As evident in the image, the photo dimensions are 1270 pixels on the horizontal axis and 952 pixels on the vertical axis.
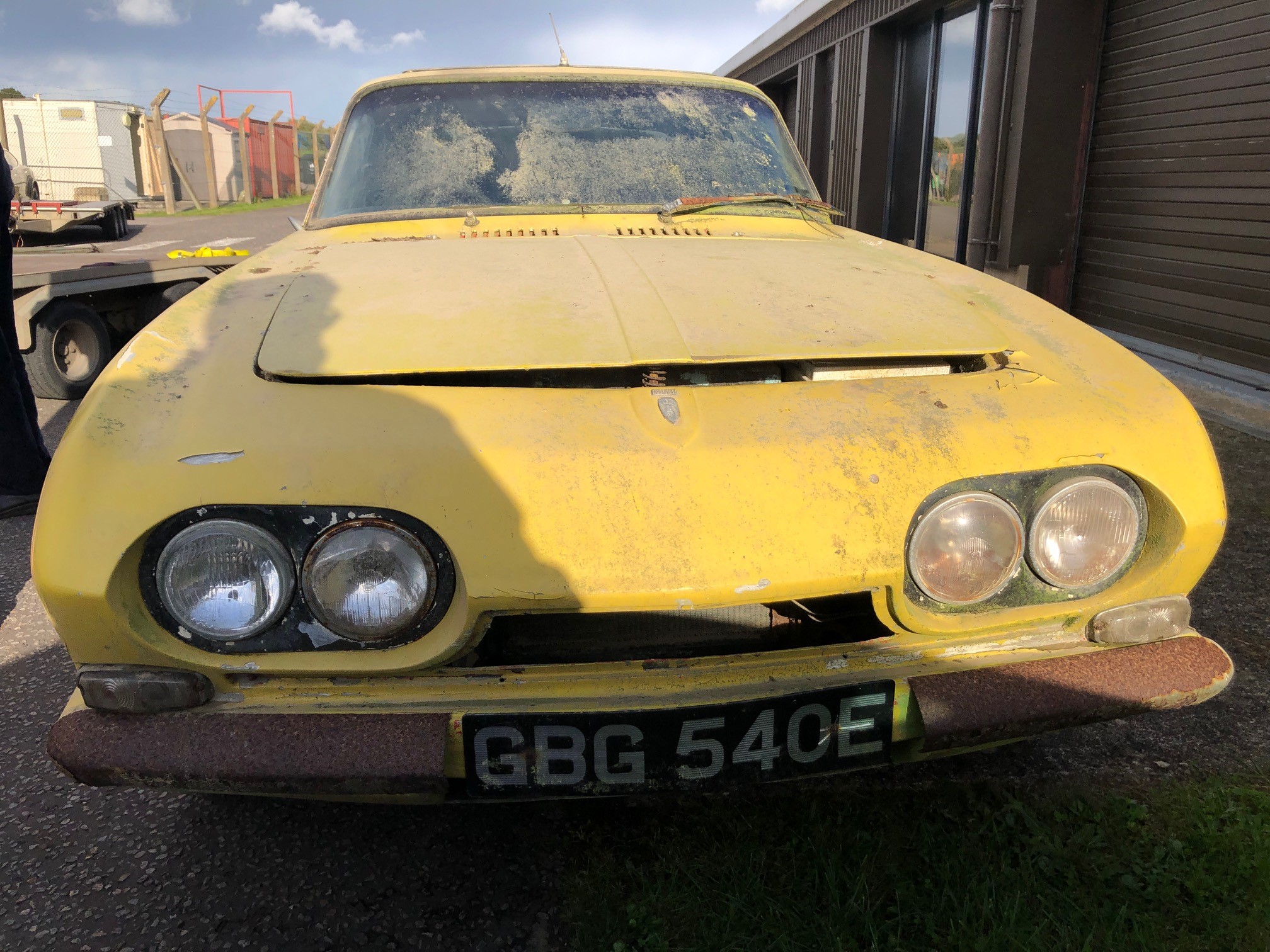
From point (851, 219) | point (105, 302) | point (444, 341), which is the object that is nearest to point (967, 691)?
point (444, 341)

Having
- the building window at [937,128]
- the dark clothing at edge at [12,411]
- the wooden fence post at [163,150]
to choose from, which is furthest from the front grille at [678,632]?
the wooden fence post at [163,150]

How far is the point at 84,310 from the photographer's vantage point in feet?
18.0

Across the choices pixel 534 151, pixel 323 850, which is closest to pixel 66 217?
pixel 534 151

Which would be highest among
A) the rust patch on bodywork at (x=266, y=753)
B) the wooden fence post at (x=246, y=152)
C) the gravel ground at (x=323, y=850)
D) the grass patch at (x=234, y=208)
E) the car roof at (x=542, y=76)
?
the wooden fence post at (x=246, y=152)

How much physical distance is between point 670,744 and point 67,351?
567cm

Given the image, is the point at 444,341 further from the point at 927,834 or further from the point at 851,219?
the point at 851,219

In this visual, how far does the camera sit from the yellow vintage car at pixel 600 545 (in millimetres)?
1286

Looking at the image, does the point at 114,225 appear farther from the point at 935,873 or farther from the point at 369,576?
the point at 935,873

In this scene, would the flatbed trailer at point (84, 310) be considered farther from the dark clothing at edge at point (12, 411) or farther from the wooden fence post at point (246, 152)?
→ the wooden fence post at point (246, 152)

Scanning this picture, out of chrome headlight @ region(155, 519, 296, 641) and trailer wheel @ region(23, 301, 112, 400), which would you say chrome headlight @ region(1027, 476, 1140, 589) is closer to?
chrome headlight @ region(155, 519, 296, 641)

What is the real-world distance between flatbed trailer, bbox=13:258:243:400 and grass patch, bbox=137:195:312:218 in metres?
18.4

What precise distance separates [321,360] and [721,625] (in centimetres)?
86

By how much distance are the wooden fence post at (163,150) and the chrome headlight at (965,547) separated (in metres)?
22.1

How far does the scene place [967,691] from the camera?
1418 mm
